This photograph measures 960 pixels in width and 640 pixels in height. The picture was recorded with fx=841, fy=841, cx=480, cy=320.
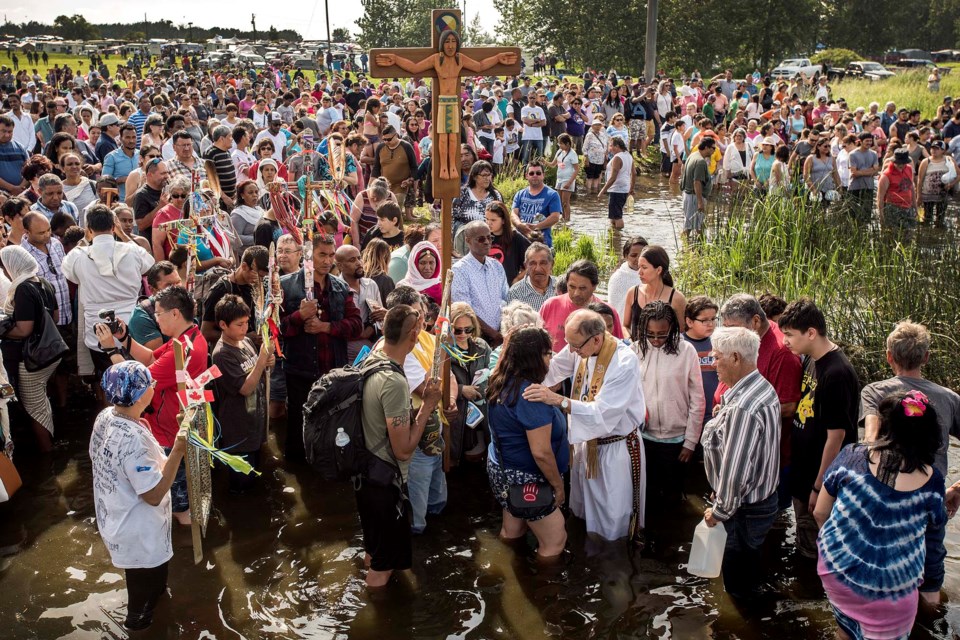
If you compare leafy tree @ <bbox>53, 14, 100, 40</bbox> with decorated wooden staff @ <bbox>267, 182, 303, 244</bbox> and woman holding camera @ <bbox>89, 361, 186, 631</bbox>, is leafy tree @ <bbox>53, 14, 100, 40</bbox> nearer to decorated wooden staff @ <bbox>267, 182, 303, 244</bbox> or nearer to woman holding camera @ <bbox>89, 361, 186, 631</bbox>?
decorated wooden staff @ <bbox>267, 182, 303, 244</bbox>

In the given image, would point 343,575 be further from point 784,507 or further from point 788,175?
point 788,175

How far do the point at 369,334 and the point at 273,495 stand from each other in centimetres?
151

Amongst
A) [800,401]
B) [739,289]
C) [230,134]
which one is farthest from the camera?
[230,134]

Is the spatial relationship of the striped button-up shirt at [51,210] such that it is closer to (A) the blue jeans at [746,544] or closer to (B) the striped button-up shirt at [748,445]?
(B) the striped button-up shirt at [748,445]

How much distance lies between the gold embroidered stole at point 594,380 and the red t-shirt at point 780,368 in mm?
761

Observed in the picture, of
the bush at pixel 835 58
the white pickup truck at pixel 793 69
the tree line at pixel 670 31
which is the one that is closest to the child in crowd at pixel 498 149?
the white pickup truck at pixel 793 69

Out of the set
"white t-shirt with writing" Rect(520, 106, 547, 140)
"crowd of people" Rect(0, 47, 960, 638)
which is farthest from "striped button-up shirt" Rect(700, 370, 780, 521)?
"white t-shirt with writing" Rect(520, 106, 547, 140)

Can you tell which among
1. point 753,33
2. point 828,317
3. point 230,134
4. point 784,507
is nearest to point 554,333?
point 784,507

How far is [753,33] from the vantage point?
4966 cm

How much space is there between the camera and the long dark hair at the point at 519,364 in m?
4.82

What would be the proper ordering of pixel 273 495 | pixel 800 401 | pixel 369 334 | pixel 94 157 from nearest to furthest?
pixel 800 401 → pixel 273 495 → pixel 369 334 → pixel 94 157

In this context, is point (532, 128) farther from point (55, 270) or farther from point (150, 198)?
point (55, 270)

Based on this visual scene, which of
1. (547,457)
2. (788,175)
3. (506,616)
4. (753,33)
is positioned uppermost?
(753,33)

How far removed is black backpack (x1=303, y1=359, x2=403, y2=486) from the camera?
4.60 meters
